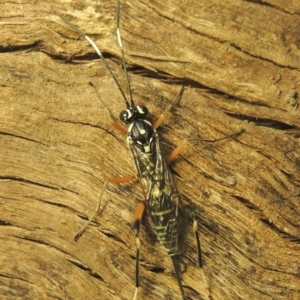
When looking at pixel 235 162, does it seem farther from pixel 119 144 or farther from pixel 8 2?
pixel 8 2

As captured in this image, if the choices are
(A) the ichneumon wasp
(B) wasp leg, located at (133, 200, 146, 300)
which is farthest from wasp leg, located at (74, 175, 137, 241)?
Result: (B) wasp leg, located at (133, 200, 146, 300)

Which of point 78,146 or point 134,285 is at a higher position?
point 78,146

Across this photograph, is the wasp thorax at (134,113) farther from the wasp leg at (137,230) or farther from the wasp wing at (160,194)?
the wasp leg at (137,230)

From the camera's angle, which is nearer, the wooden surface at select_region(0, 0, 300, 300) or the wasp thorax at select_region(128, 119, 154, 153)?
the wooden surface at select_region(0, 0, 300, 300)

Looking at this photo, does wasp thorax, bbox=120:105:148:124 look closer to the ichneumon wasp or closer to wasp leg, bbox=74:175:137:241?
A: the ichneumon wasp

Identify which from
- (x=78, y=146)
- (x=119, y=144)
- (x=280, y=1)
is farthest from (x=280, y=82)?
(x=78, y=146)

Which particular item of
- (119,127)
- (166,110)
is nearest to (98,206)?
(119,127)

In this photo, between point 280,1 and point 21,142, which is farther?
point 21,142

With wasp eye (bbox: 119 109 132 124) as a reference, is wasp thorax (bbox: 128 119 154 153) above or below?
below
